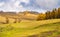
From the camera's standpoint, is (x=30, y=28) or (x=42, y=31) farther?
(x=30, y=28)

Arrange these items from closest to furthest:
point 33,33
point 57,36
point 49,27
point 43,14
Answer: point 57,36 < point 33,33 < point 49,27 < point 43,14

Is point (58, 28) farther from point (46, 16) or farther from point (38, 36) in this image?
point (46, 16)

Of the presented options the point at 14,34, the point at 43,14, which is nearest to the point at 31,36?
the point at 14,34

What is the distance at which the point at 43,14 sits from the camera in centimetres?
2506

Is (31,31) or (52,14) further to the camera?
(52,14)

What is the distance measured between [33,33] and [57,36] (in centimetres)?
254

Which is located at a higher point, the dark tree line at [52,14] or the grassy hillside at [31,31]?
the dark tree line at [52,14]

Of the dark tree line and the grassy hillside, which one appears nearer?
the grassy hillside

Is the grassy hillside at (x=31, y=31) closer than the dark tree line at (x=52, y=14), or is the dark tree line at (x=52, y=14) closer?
the grassy hillside at (x=31, y=31)

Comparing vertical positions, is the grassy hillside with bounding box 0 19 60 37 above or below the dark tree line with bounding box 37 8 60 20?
below

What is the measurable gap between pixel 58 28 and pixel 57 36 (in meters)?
2.35

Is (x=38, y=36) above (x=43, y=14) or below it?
below

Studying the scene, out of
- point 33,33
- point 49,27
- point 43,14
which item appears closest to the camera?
point 33,33

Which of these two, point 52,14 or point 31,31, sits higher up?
point 52,14
